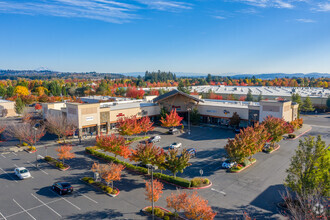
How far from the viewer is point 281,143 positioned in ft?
137

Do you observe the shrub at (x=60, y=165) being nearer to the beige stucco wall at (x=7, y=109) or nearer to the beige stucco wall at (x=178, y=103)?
the beige stucco wall at (x=178, y=103)

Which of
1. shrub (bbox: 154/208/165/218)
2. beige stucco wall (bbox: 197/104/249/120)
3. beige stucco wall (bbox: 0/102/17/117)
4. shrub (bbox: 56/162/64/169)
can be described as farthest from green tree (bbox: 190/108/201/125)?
beige stucco wall (bbox: 0/102/17/117)

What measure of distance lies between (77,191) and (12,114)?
60.9m

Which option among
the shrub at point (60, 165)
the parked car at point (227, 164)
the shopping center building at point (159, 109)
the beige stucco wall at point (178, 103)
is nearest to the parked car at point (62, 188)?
the shrub at point (60, 165)

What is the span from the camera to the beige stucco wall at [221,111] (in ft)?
171

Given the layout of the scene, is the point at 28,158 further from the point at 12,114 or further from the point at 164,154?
the point at 12,114

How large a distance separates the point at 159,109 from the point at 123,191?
118 ft

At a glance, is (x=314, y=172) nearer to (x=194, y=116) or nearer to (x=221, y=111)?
(x=221, y=111)

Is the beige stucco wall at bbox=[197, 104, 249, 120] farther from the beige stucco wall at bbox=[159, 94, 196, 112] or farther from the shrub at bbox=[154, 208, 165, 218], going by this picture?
the shrub at bbox=[154, 208, 165, 218]

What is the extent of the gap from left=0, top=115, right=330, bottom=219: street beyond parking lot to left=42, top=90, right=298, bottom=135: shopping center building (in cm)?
1089

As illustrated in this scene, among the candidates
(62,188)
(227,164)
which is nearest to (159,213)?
(62,188)

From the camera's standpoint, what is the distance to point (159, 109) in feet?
195

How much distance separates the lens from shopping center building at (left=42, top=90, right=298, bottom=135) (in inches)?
1817

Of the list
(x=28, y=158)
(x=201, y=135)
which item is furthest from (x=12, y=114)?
(x=201, y=135)
